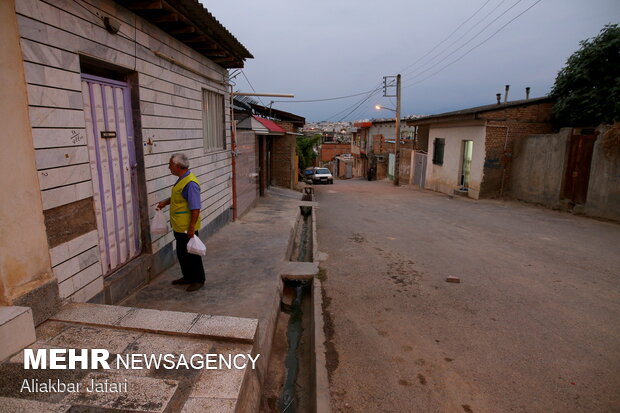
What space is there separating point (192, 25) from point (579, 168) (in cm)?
1222

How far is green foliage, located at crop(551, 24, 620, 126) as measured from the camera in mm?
12836

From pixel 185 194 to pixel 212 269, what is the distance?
5.95 ft

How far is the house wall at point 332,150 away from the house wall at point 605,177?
47885mm

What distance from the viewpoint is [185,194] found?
426cm

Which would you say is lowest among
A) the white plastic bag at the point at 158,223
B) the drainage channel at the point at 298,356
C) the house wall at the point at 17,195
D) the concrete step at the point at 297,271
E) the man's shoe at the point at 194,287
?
the drainage channel at the point at 298,356

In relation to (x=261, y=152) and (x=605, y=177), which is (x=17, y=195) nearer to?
(x=261, y=152)

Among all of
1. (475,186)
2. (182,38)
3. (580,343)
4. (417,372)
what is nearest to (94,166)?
(182,38)

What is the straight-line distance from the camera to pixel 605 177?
34.3 ft

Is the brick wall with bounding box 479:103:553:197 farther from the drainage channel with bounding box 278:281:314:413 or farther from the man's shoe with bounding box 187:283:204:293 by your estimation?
the man's shoe with bounding box 187:283:204:293

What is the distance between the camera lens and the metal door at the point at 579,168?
11.2 meters

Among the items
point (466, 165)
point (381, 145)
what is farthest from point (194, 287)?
point (381, 145)

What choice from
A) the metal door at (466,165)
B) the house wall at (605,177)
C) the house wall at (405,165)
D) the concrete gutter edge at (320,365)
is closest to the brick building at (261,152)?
the concrete gutter edge at (320,365)

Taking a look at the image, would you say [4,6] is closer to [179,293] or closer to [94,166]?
[94,166]

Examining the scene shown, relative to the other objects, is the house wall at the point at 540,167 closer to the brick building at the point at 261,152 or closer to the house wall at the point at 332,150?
the brick building at the point at 261,152
